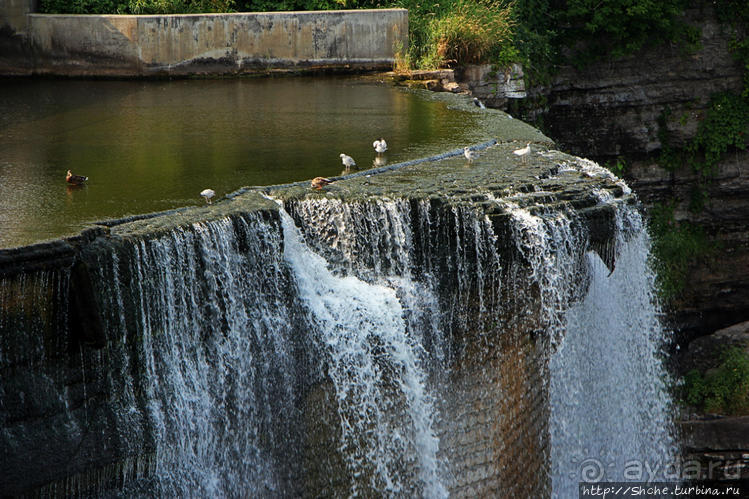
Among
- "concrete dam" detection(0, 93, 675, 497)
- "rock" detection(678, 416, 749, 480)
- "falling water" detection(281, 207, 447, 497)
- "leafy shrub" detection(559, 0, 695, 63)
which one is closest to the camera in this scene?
"concrete dam" detection(0, 93, 675, 497)

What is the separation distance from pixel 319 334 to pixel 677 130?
11.4m

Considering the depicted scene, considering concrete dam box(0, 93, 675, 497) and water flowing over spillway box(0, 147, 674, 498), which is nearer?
concrete dam box(0, 93, 675, 497)

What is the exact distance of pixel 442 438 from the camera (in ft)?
26.8

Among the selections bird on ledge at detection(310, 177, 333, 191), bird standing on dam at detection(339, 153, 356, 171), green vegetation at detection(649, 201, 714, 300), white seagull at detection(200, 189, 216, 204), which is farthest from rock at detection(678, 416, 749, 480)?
white seagull at detection(200, 189, 216, 204)

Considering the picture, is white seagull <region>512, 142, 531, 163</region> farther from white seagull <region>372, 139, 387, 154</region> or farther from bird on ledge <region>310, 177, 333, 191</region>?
bird on ledge <region>310, 177, 333, 191</region>

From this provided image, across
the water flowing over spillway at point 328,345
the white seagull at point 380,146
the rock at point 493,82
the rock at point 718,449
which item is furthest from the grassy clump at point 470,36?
the rock at point 718,449

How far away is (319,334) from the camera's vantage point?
7.71m

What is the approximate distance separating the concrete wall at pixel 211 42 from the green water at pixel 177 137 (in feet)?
1.01

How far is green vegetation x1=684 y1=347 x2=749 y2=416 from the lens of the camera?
13.7 m

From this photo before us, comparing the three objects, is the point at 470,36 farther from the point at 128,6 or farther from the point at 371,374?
the point at 371,374

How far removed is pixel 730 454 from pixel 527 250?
705 centimetres

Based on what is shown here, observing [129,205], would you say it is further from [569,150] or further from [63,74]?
[569,150]

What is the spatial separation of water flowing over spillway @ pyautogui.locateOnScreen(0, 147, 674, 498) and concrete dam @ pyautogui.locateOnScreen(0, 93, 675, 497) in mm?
16

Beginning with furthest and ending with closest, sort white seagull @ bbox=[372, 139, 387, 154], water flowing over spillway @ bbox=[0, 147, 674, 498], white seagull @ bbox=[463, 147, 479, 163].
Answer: white seagull @ bbox=[372, 139, 387, 154], white seagull @ bbox=[463, 147, 479, 163], water flowing over spillway @ bbox=[0, 147, 674, 498]
